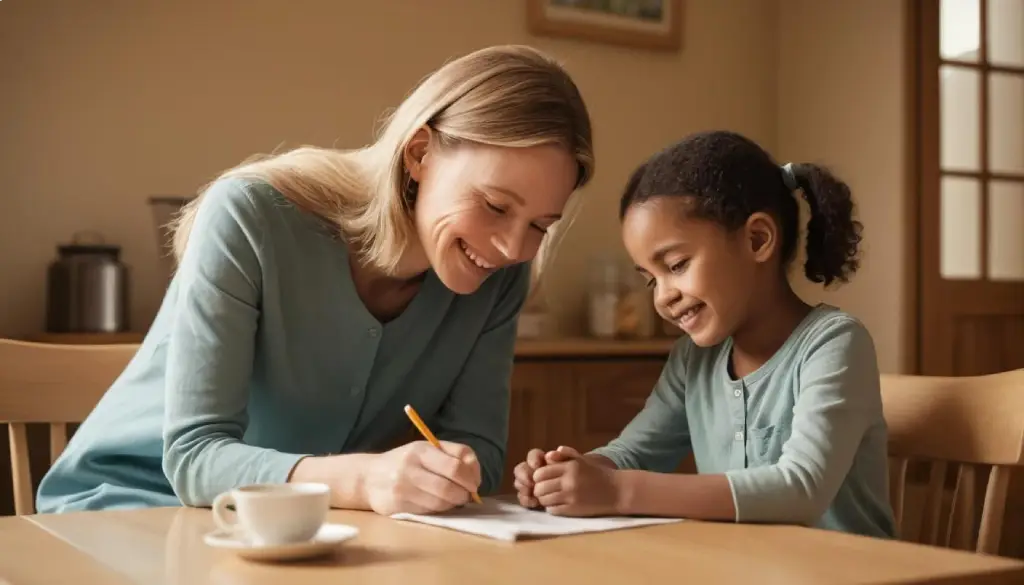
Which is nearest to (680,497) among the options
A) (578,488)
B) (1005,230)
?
(578,488)

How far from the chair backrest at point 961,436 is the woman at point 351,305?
538 mm

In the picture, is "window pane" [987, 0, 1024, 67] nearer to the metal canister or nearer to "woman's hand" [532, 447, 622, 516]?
the metal canister

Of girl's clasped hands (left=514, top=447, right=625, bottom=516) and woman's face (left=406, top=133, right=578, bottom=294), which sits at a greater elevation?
woman's face (left=406, top=133, right=578, bottom=294)

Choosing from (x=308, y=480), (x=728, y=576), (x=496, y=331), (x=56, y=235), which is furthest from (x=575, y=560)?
(x=56, y=235)

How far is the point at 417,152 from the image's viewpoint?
1.41 metres

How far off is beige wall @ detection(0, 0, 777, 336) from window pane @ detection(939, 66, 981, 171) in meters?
1.06

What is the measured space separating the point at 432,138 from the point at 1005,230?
3.15 meters

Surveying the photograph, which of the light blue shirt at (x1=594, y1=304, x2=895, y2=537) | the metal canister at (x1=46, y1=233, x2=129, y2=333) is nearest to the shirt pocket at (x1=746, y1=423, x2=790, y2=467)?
the light blue shirt at (x1=594, y1=304, x2=895, y2=537)

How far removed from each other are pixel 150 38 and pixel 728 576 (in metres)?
2.61

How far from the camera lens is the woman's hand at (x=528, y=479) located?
1.22m

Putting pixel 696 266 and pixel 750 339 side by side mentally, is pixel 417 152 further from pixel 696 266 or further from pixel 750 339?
pixel 750 339

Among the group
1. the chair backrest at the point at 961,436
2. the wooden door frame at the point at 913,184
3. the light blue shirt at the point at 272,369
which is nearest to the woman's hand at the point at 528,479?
the light blue shirt at the point at 272,369

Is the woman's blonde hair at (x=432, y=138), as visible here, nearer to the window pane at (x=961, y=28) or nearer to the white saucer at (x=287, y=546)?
the white saucer at (x=287, y=546)

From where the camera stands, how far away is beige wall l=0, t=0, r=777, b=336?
287cm
